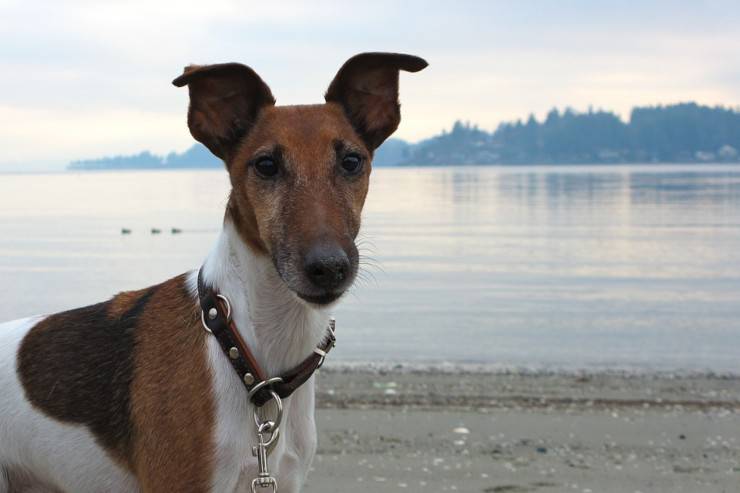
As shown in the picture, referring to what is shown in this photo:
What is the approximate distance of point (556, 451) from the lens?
8602mm

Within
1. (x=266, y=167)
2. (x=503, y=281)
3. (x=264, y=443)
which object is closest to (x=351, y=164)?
(x=266, y=167)

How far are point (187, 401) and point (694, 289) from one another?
22109mm

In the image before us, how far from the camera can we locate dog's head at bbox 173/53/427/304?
11.7 feet

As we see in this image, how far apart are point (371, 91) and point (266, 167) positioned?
0.83m

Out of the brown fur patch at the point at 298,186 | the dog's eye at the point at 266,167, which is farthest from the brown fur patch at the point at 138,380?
the dog's eye at the point at 266,167

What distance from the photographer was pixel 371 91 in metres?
4.37

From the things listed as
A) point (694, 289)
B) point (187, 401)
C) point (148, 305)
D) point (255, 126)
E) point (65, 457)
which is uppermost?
point (255, 126)

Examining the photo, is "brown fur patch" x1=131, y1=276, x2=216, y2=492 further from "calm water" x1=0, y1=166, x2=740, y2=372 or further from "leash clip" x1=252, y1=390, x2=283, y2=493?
"calm water" x1=0, y1=166, x2=740, y2=372

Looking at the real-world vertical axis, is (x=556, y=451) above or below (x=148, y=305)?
below

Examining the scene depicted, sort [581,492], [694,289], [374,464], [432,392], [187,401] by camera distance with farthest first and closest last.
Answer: [694,289]
[432,392]
[374,464]
[581,492]
[187,401]

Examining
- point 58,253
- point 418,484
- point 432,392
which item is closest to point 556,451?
point 418,484

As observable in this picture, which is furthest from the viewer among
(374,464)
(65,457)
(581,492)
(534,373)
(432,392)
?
(534,373)

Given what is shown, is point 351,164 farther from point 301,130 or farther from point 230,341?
point 230,341

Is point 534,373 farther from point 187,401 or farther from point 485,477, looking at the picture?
point 187,401
